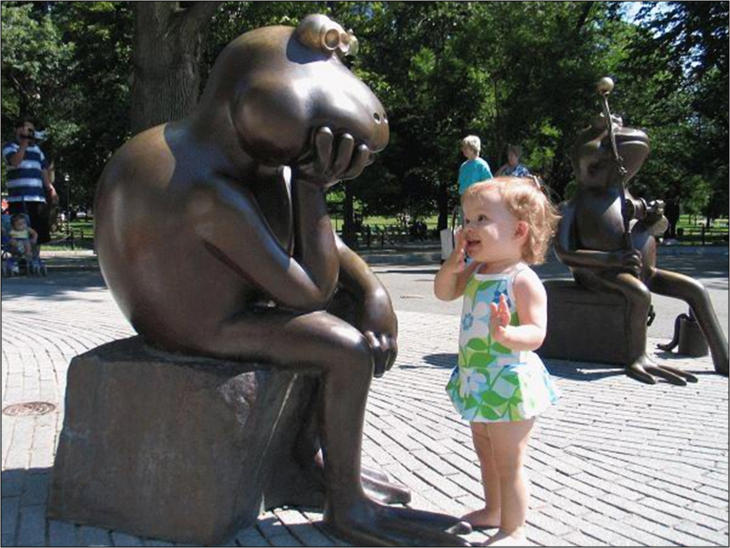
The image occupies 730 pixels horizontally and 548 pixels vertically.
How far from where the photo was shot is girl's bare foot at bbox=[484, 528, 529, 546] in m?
2.54

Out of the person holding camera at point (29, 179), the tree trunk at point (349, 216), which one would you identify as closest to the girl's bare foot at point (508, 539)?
the person holding camera at point (29, 179)

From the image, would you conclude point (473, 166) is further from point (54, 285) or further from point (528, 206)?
point (54, 285)

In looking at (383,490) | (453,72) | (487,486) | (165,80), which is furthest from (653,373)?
(453,72)

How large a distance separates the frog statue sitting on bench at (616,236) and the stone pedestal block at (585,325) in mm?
90

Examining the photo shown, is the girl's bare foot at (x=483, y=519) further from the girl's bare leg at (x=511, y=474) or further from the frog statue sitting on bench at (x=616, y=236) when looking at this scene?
the frog statue sitting on bench at (x=616, y=236)

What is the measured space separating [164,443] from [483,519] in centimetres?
124

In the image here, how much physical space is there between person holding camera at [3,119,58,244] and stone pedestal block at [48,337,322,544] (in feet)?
21.9

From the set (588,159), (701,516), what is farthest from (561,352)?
(701,516)

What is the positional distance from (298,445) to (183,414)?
0.66 meters

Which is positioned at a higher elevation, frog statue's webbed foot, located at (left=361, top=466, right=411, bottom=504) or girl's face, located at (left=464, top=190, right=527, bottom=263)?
girl's face, located at (left=464, top=190, right=527, bottom=263)

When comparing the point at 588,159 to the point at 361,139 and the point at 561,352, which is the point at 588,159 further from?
the point at 361,139

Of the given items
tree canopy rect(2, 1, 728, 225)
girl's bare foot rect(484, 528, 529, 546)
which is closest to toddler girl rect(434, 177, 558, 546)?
girl's bare foot rect(484, 528, 529, 546)

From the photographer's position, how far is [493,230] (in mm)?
2613

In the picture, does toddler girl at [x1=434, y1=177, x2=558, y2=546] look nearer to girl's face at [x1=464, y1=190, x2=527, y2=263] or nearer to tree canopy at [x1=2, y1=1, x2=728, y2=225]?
girl's face at [x1=464, y1=190, x2=527, y2=263]
